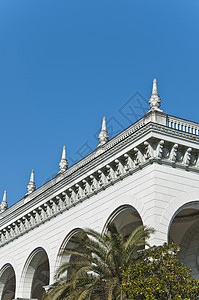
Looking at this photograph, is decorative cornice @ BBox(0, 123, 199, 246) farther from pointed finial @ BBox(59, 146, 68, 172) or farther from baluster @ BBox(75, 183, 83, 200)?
pointed finial @ BBox(59, 146, 68, 172)

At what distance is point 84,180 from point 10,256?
10.1 meters

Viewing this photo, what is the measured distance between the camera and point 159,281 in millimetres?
19312

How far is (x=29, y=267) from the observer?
3472 cm

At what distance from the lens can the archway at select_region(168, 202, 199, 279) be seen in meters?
29.1

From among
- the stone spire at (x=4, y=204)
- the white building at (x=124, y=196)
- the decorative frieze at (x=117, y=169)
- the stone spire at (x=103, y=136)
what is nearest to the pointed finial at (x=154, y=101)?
the white building at (x=124, y=196)

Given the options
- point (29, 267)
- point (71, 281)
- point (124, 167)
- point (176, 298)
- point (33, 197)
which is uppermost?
point (33, 197)

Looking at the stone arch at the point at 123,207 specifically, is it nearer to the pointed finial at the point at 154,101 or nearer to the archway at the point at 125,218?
the archway at the point at 125,218

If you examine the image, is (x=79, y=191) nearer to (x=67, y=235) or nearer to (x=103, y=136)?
(x=67, y=235)

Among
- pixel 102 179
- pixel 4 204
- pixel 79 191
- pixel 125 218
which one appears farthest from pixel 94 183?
pixel 4 204

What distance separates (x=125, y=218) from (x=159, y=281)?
10357 mm

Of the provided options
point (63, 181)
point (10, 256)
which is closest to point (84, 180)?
point (63, 181)

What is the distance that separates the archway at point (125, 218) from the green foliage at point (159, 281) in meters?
6.27

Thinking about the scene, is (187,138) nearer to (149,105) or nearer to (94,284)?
(149,105)

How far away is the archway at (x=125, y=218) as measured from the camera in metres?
27.1
